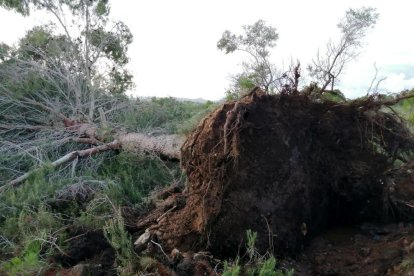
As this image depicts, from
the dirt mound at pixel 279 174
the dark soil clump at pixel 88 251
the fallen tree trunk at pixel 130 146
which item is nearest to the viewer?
the dirt mound at pixel 279 174

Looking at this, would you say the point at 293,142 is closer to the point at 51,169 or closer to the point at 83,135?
the point at 51,169

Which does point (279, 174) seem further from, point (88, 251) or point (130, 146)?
point (130, 146)

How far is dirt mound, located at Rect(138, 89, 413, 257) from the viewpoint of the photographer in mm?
4031

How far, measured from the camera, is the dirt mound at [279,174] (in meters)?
4.03

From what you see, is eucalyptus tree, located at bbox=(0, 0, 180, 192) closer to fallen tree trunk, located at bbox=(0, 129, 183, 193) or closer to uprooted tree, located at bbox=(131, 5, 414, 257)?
fallen tree trunk, located at bbox=(0, 129, 183, 193)

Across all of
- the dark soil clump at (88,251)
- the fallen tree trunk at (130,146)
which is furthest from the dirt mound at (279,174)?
the fallen tree trunk at (130,146)

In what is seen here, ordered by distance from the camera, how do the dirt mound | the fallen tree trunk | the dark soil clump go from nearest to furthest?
the dirt mound
the dark soil clump
the fallen tree trunk

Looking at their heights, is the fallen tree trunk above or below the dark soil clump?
above

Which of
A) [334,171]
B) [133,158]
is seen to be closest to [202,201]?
[334,171]

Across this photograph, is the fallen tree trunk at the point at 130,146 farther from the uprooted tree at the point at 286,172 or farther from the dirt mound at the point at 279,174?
the dirt mound at the point at 279,174

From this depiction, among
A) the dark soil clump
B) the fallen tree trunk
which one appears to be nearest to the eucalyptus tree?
the fallen tree trunk

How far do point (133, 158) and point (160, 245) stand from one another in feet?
8.82

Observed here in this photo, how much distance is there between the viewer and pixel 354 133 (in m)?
4.80

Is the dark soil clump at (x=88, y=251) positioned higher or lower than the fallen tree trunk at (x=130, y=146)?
lower
